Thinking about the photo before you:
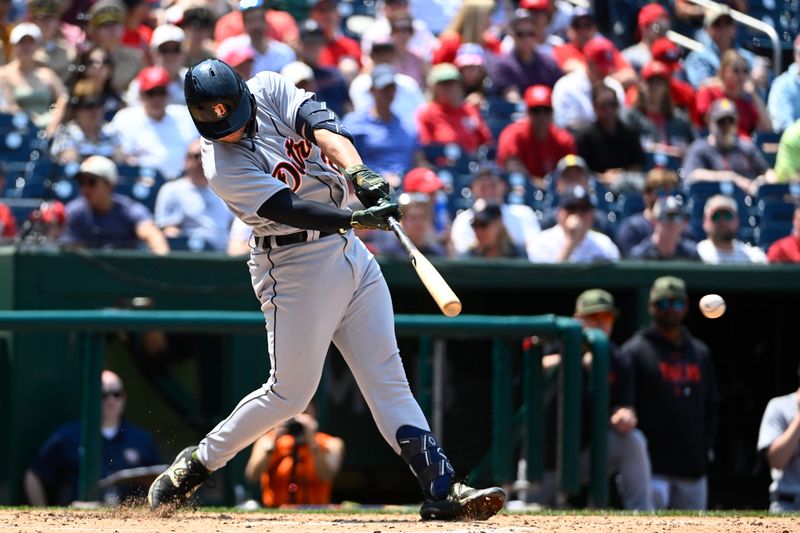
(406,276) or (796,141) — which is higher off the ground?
(796,141)

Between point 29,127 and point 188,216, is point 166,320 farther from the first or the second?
point 29,127

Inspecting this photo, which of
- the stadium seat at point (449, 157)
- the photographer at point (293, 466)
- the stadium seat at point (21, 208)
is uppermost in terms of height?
the stadium seat at point (449, 157)

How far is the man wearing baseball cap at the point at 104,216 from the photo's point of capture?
26.0ft

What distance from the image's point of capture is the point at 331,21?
10.7m

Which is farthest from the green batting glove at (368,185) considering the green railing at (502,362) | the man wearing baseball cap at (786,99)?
the man wearing baseball cap at (786,99)

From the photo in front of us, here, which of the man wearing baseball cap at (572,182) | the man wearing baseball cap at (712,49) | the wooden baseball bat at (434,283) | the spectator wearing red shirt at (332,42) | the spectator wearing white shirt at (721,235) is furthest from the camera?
the man wearing baseball cap at (712,49)

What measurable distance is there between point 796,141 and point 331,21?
11.0 ft

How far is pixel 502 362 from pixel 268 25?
4.32m

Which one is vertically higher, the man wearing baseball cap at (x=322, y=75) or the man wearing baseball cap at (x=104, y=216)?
the man wearing baseball cap at (x=322, y=75)

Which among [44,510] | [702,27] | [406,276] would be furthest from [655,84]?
[44,510]

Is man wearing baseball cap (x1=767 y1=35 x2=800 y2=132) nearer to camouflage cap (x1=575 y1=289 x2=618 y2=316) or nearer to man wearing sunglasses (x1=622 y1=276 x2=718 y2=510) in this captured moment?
man wearing sunglasses (x1=622 y1=276 x2=718 y2=510)

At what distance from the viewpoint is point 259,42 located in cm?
1000

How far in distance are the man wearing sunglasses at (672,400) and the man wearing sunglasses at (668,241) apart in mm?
883

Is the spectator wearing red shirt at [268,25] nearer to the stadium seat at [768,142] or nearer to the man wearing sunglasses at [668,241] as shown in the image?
the man wearing sunglasses at [668,241]
